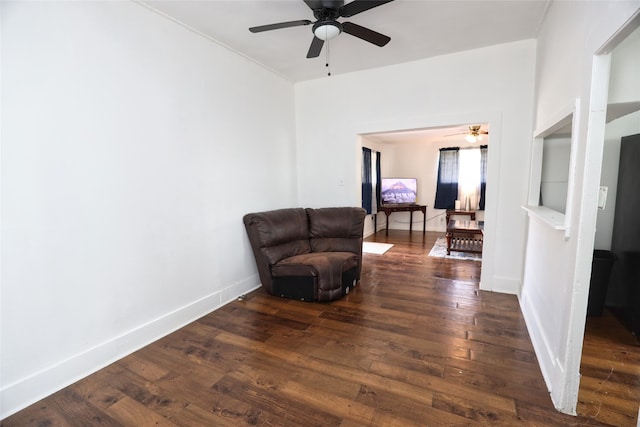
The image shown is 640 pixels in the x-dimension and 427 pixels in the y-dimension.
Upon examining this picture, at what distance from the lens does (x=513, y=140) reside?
120 inches

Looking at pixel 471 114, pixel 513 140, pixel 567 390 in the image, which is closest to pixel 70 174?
pixel 567 390

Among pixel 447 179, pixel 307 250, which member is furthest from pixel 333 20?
pixel 447 179

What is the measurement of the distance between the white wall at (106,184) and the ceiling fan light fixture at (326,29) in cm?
125

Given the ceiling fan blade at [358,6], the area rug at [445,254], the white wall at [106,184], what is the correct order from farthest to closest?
1. the area rug at [445,254]
2. the ceiling fan blade at [358,6]
3. the white wall at [106,184]

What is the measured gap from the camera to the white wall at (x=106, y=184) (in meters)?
1.69

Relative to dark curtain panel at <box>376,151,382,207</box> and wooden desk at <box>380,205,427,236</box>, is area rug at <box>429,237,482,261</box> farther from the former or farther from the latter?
dark curtain panel at <box>376,151,382,207</box>

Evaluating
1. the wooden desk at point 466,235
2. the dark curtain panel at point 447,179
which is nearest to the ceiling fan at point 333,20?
the wooden desk at point 466,235

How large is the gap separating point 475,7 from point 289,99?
2.37m

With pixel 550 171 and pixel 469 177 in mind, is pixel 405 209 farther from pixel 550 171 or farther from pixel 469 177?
pixel 550 171

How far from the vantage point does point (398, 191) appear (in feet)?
22.7

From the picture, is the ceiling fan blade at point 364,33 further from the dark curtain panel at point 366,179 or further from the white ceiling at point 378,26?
the dark curtain panel at point 366,179

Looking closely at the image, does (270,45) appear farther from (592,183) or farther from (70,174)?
(592,183)

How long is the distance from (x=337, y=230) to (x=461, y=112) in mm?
1908

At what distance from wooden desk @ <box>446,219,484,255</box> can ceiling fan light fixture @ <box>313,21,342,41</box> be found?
3.59 m
